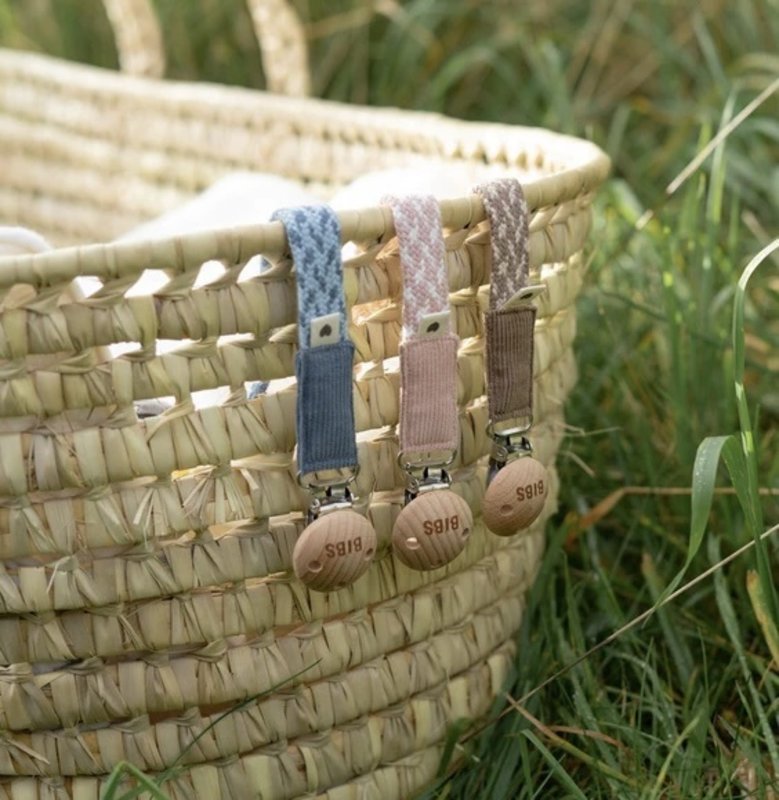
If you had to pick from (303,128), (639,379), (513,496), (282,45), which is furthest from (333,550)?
(282,45)

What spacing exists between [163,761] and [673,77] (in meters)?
1.37

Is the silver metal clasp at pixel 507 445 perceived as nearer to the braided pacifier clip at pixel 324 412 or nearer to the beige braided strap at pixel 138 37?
the braided pacifier clip at pixel 324 412

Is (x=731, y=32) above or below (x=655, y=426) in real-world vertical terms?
above

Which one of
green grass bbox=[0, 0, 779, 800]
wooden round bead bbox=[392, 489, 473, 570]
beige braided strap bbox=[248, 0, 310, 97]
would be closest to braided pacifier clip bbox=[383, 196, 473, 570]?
wooden round bead bbox=[392, 489, 473, 570]

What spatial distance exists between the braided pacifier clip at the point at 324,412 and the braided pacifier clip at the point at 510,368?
0.34 ft

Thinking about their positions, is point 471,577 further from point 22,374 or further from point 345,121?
point 345,121

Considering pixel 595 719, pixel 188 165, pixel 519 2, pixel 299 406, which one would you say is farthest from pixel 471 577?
pixel 519 2

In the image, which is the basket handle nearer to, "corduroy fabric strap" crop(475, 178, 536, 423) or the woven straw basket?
the woven straw basket

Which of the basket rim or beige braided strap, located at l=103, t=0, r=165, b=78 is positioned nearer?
the basket rim

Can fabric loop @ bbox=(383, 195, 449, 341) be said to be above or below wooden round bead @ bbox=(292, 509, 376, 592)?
above

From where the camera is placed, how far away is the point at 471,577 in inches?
37.5

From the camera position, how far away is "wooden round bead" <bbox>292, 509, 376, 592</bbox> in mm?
792

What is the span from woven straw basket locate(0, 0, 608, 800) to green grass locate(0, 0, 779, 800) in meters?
0.08

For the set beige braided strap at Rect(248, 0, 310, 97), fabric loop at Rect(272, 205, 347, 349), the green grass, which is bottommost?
the green grass
